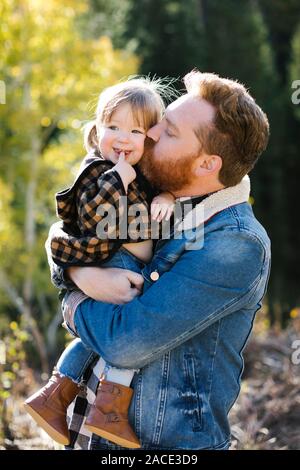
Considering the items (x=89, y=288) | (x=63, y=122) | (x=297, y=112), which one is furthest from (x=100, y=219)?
(x=297, y=112)

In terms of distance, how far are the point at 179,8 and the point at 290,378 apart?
49.6 ft

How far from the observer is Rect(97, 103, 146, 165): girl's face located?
8.52 ft

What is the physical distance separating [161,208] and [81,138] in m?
8.34

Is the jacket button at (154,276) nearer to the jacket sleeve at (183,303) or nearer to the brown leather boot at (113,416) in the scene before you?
the jacket sleeve at (183,303)

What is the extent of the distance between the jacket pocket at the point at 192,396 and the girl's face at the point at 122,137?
714 millimetres

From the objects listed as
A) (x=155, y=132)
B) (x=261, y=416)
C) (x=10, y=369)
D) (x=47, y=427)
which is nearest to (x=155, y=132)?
(x=155, y=132)

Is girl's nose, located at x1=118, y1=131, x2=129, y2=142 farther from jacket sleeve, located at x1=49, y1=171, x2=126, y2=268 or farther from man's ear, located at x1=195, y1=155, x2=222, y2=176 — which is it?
man's ear, located at x1=195, y1=155, x2=222, y2=176

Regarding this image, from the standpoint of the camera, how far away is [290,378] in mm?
5727

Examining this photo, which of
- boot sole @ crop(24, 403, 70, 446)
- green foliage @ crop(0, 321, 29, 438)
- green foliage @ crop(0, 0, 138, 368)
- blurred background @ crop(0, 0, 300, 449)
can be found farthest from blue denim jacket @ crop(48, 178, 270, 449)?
green foliage @ crop(0, 0, 138, 368)

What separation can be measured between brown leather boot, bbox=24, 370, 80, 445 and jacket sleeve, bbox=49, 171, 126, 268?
1.47 feet

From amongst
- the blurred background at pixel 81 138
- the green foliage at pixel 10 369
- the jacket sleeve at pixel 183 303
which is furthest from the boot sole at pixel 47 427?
the green foliage at pixel 10 369

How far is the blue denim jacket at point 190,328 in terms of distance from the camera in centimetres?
228

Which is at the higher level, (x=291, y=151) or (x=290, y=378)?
(x=291, y=151)
